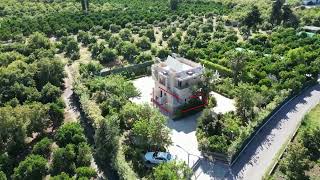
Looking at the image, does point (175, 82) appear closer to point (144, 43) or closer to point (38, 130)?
point (38, 130)

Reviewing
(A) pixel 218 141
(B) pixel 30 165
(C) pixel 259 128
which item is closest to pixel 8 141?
(B) pixel 30 165

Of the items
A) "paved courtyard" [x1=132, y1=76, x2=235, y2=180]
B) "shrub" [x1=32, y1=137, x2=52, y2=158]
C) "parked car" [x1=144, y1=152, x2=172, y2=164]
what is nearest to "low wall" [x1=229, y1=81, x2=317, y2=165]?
"paved courtyard" [x1=132, y1=76, x2=235, y2=180]

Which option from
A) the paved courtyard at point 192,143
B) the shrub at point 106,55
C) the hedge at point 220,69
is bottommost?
the paved courtyard at point 192,143

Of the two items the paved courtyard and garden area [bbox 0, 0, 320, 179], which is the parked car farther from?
the paved courtyard

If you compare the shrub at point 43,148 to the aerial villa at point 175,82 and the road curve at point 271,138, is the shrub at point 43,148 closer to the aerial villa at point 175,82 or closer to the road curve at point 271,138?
the aerial villa at point 175,82

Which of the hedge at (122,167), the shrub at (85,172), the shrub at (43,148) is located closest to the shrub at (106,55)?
the shrub at (43,148)
